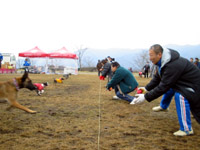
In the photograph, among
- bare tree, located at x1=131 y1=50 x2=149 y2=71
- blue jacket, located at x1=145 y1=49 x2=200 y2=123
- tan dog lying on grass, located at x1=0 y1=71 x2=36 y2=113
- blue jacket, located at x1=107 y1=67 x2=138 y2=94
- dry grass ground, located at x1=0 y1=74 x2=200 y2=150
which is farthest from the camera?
bare tree, located at x1=131 y1=50 x2=149 y2=71

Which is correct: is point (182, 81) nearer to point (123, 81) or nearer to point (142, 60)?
point (123, 81)

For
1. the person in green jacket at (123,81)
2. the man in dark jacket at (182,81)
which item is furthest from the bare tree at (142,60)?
the man in dark jacket at (182,81)

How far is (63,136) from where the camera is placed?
3400mm

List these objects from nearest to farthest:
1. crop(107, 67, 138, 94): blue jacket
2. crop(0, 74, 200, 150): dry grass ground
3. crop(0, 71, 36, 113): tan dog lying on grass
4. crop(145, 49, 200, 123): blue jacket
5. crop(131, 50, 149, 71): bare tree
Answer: crop(0, 74, 200, 150): dry grass ground < crop(145, 49, 200, 123): blue jacket < crop(0, 71, 36, 113): tan dog lying on grass < crop(107, 67, 138, 94): blue jacket < crop(131, 50, 149, 71): bare tree

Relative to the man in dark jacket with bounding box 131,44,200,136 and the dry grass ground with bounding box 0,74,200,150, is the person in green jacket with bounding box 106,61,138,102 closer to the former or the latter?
the dry grass ground with bounding box 0,74,200,150

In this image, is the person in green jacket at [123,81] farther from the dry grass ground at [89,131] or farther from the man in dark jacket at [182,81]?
the man in dark jacket at [182,81]

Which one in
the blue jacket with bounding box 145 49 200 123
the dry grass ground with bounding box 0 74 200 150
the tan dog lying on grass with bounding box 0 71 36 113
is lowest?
the dry grass ground with bounding box 0 74 200 150

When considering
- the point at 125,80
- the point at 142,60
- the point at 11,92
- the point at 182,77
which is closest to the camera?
the point at 182,77

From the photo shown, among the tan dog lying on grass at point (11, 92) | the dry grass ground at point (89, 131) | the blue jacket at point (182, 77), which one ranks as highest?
the blue jacket at point (182, 77)

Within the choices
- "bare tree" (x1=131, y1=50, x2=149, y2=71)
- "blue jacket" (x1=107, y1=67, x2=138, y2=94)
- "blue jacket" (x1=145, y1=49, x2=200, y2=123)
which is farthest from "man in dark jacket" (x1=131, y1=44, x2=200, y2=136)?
"bare tree" (x1=131, y1=50, x2=149, y2=71)

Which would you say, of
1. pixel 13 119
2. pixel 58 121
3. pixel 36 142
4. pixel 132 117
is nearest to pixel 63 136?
pixel 36 142

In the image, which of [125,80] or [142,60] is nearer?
[125,80]

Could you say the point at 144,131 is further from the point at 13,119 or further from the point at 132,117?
the point at 13,119

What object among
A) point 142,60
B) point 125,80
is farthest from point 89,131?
point 142,60
